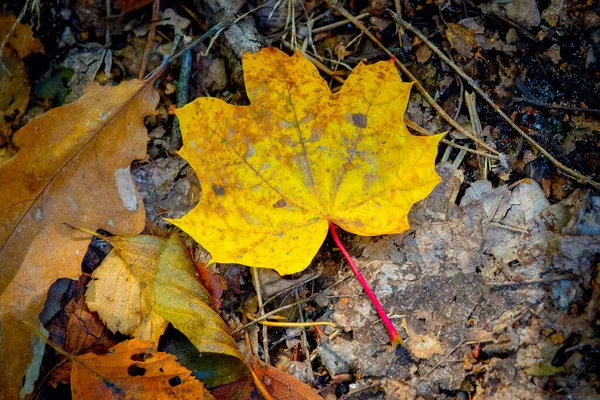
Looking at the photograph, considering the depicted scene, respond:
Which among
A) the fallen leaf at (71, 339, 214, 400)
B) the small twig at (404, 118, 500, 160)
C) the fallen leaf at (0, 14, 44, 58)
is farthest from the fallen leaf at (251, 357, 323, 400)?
the fallen leaf at (0, 14, 44, 58)

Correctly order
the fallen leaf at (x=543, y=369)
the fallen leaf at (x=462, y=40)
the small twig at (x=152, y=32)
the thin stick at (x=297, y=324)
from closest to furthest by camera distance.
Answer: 1. the fallen leaf at (x=543, y=369)
2. the thin stick at (x=297, y=324)
3. the fallen leaf at (x=462, y=40)
4. the small twig at (x=152, y=32)

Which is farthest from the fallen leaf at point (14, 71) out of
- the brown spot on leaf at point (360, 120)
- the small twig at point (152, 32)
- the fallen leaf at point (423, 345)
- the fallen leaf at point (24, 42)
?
the fallen leaf at point (423, 345)

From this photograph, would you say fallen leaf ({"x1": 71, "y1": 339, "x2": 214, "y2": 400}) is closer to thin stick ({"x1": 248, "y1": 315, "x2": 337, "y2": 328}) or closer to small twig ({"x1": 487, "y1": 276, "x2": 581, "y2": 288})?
thin stick ({"x1": 248, "y1": 315, "x2": 337, "y2": 328})

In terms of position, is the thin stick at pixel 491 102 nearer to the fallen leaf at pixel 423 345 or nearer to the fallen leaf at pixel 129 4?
the fallen leaf at pixel 423 345

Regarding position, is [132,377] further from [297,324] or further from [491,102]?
[491,102]

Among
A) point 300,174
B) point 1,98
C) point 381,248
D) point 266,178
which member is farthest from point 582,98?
point 1,98

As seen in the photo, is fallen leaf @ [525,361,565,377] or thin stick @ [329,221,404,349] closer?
fallen leaf @ [525,361,565,377]
